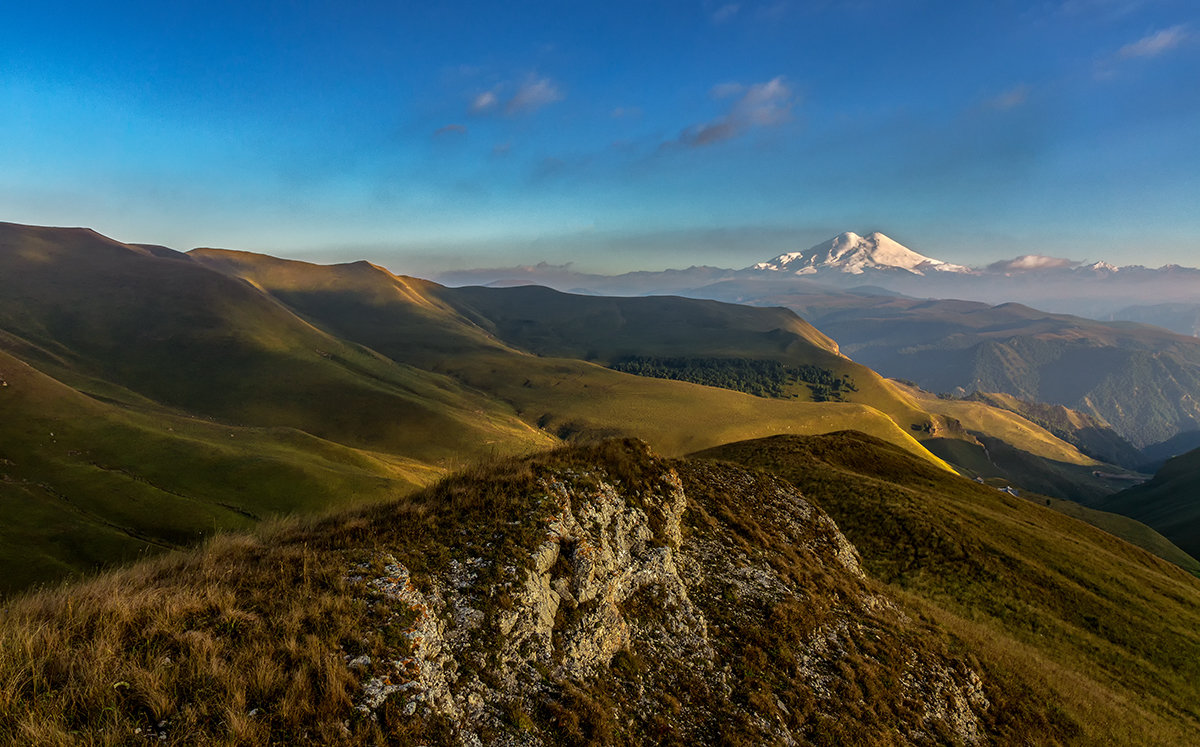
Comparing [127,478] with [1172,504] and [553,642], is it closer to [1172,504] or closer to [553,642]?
[553,642]

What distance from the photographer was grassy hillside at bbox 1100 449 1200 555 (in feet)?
366

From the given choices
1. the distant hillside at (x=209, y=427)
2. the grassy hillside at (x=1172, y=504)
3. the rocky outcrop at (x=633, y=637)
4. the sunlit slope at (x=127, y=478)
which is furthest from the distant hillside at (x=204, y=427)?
the grassy hillside at (x=1172, y=504)

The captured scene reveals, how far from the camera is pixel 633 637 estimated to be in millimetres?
13492

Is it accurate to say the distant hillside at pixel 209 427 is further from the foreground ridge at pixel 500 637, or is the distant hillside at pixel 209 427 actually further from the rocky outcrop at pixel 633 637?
the rocky outcrop at pixel 633 637

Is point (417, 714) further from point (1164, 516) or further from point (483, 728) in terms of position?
point (1164, 516)

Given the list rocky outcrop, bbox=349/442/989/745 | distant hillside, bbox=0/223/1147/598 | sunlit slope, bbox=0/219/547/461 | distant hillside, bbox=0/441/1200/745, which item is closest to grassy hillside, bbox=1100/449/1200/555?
distant hillside, bbox=0/223/1147/598

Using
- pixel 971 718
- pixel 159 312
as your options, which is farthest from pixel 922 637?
pixel 159 312

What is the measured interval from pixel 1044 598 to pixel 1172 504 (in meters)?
182

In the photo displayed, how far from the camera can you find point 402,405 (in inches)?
5935

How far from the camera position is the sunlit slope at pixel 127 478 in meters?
49.1

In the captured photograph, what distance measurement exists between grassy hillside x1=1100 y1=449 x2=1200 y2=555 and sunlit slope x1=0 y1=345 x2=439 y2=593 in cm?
16462

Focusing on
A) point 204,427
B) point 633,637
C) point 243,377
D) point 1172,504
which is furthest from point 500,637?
point 1172,504

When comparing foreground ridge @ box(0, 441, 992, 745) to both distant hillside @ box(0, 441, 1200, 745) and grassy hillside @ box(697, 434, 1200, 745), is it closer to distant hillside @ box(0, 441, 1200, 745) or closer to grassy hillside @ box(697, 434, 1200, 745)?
distant hillside @ box(0, 441, 1200, 745)

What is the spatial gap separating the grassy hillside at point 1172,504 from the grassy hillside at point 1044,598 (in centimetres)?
9877
